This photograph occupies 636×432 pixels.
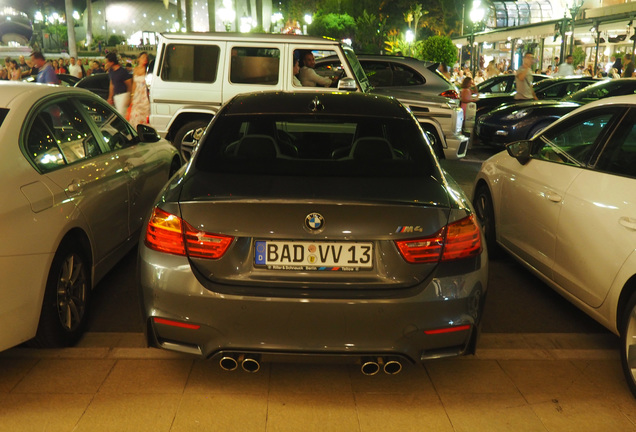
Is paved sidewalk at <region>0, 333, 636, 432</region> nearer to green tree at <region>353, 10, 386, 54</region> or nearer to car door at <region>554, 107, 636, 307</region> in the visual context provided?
car door at <region>554, 107, 636, 307</region>

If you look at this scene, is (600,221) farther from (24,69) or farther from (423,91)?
(24,69)

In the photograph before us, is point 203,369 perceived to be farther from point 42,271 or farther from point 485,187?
point 485,187

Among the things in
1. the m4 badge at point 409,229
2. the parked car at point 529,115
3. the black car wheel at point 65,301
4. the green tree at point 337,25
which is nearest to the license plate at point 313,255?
the m4 badge at point 409,229

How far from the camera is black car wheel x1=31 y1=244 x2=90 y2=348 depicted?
3670 millimetres

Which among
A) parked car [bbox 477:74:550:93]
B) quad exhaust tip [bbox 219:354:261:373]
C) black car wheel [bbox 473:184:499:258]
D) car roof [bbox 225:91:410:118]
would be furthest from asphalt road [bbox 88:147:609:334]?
parked car [bbox 477:74:550:93]

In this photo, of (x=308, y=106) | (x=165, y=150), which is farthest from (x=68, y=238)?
(x=165, y=150)

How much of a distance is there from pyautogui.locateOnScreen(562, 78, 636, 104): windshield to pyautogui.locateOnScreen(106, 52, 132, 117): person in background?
8.73 metres

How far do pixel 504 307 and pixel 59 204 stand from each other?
3.11 meters

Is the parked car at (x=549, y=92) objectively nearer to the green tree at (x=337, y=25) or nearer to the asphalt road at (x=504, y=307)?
the asphalt road at (x=504, y=307)

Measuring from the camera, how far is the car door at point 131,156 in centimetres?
513

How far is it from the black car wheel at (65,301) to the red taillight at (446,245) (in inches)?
76.2

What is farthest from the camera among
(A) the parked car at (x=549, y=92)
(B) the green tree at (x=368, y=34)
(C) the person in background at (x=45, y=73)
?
(B) the green tree at (x=368, y=34)

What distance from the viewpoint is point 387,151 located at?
3.78 metres

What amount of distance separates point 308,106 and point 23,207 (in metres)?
1.68
